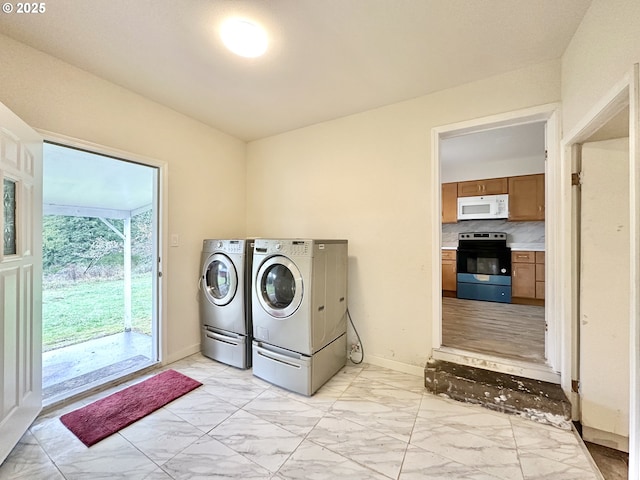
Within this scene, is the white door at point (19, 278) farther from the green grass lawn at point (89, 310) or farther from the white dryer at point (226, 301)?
the green grass lawn at point (89, 310)

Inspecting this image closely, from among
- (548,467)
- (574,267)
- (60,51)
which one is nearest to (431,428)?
(548,467)

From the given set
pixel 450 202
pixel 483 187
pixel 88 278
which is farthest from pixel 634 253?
pixel 88 278

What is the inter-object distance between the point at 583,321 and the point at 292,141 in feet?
9.66

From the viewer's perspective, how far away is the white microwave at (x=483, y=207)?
4.25 m

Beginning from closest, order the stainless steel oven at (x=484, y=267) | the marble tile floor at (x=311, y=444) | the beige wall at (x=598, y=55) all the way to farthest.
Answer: the beige wall at (x=598, y=55)
the marble tile floor at (x=311, y=444)
the stainless steel oven at (x=484, y=267)

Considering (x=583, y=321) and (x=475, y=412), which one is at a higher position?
(x=583, y=321)

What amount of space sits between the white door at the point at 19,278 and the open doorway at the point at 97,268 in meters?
0.65

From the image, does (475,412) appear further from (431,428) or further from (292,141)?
(292,141)

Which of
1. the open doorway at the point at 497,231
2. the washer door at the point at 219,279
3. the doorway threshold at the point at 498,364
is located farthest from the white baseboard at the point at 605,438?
the washer door at the point at 219,279

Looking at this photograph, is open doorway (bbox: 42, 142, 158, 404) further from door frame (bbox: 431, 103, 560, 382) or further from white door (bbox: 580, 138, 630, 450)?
white door (bbox: 580, 138, 630, 450)

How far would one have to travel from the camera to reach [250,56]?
177cm

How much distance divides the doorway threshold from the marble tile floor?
1.10 ft

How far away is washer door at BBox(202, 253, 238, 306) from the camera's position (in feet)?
8.04

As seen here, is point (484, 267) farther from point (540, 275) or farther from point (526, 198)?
point (526, 198)
